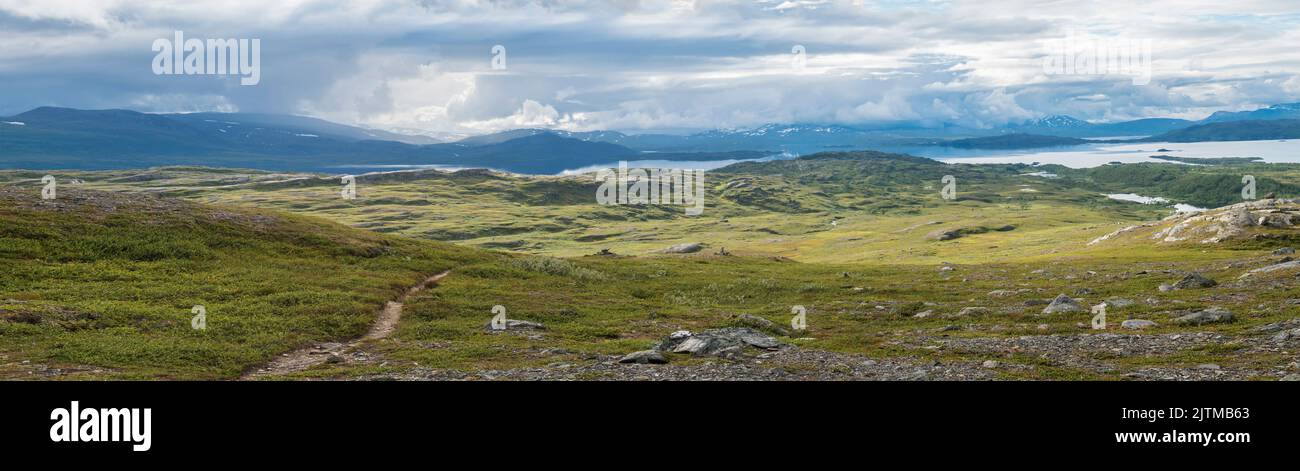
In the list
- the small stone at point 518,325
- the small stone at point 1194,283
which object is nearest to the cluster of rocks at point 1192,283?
the small stone at point 1194,283

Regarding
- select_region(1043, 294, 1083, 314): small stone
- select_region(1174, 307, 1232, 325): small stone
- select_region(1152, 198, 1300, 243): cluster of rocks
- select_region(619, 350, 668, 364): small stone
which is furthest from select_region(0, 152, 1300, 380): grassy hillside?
select_region(1152, 198, 1300, 243): cluster of rocks

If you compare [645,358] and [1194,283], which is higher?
[1194,283]

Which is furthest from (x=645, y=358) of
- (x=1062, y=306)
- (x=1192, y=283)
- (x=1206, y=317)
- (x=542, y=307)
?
(x=1192, y=283)

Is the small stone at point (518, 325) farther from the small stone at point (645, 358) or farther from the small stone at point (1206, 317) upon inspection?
the small stone at point (1206, 317)

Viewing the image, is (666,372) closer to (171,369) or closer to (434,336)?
(434,336)

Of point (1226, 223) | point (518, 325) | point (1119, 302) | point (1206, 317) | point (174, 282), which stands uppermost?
point (1226, 223)

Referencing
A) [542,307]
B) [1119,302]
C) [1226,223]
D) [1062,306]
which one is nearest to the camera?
[1062,306]

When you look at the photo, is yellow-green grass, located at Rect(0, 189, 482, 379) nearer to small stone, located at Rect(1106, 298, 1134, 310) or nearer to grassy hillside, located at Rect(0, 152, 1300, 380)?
grassy hillside, located at Rect(0, 152, 1300, 380)

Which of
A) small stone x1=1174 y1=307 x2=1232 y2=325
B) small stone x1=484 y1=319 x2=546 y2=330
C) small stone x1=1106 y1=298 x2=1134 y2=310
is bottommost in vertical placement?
small stone x1=484 y1=319 x2=546 y2=330

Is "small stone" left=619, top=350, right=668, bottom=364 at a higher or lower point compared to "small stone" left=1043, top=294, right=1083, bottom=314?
lower

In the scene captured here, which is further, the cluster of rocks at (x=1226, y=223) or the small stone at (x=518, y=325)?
the cluster of rocks at (x=1226, y=223)

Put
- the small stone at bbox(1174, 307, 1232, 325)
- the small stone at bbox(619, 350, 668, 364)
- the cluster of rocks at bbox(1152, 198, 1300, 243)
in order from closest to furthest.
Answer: the small stone at bbox(619, 350, 668, 364), the small stone at bbox(1174, 307, 1232, 325), the cluster of rocks at bbox(1152, 198, 1300, 243)

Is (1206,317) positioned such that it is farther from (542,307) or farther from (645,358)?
(542,307)
